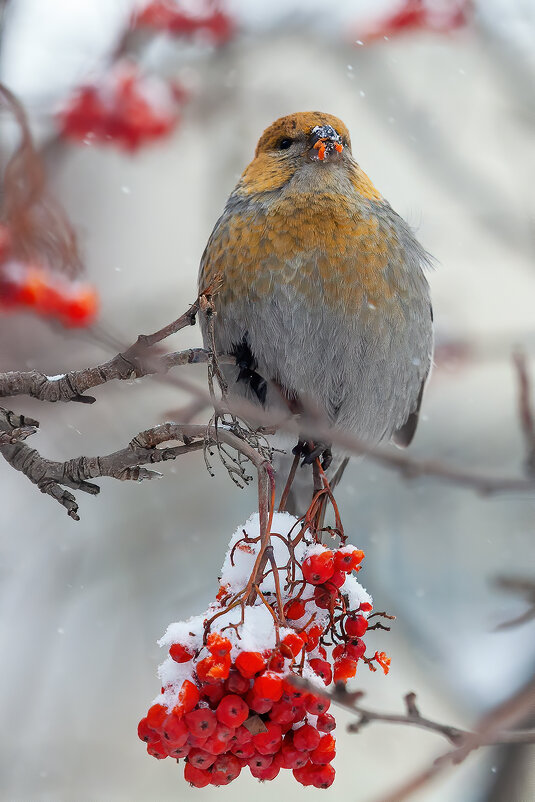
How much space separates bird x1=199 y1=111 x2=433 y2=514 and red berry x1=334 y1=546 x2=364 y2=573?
0.61m

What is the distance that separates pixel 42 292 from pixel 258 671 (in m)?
1.36

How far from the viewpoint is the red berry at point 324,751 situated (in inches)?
44.4

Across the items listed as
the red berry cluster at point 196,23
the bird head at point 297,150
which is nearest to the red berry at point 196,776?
the bird head at point 297,150

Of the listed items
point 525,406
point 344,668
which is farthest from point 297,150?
point 344,668

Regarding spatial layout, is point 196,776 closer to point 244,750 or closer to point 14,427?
point 244,750

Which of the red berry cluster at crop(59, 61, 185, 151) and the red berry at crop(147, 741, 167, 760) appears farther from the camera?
the red berry cluster at crop(59, 61, 185, 151)

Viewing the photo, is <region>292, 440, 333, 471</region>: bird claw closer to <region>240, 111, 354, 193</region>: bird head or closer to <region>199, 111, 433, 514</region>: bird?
<region>199, 111, 433, 514</region>: bird

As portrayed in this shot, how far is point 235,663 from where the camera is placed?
3.55ft

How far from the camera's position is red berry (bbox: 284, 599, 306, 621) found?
120 cm

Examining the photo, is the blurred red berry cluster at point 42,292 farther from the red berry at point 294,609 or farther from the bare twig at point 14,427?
the red berry at point 294,609

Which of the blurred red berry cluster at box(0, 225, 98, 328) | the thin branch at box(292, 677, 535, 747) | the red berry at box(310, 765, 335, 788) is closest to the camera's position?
the thin branch at box(292, 677, 535, 747)

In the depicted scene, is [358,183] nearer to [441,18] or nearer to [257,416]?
[257,416]

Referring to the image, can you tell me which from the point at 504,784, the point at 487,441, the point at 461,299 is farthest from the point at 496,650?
the point at 461,299

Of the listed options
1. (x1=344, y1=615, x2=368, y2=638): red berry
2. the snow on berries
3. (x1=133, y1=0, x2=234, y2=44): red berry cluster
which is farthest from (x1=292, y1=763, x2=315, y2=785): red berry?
Result: (x1=133, y1=0, x2=234, y2=44): red berry cluster
